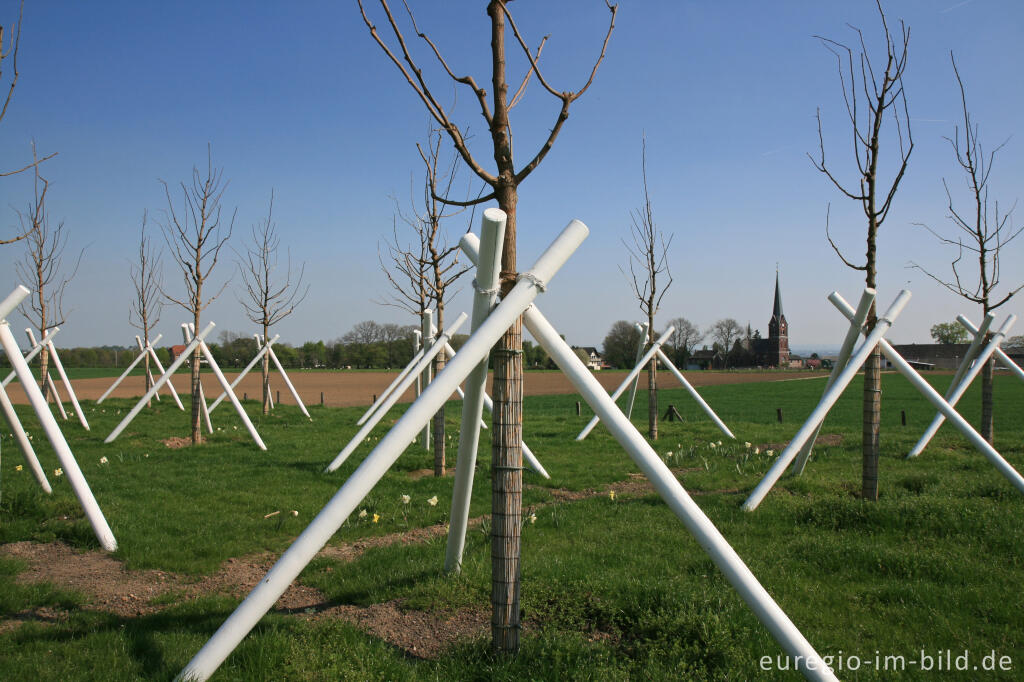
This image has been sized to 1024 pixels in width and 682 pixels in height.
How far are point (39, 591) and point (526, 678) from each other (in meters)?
3.99

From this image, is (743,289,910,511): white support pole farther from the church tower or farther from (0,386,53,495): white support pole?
the church tower

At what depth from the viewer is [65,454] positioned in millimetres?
5508

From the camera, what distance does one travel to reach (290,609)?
Answer: 430 cm

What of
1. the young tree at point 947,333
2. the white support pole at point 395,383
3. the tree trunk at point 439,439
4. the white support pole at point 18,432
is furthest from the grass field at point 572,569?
the young tree at point 947,333

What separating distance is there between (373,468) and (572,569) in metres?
2.35

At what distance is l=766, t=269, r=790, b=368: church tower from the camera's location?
11056 cm

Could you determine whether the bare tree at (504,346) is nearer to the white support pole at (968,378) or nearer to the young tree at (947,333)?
the white support pole at (968,378)

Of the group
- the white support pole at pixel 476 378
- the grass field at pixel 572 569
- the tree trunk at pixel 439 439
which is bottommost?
the grass field at pixel 572 569

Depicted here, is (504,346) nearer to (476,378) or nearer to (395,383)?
(476,378)

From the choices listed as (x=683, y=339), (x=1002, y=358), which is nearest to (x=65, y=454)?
(x=1002, y=358)

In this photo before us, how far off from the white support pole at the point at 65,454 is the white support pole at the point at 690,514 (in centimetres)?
492

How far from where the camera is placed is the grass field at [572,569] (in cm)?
335

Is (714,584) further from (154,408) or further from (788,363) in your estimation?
(788,363)

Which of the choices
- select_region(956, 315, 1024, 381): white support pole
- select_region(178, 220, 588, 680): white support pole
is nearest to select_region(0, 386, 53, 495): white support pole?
select_region(178, 220, 588, 680): white support pole
